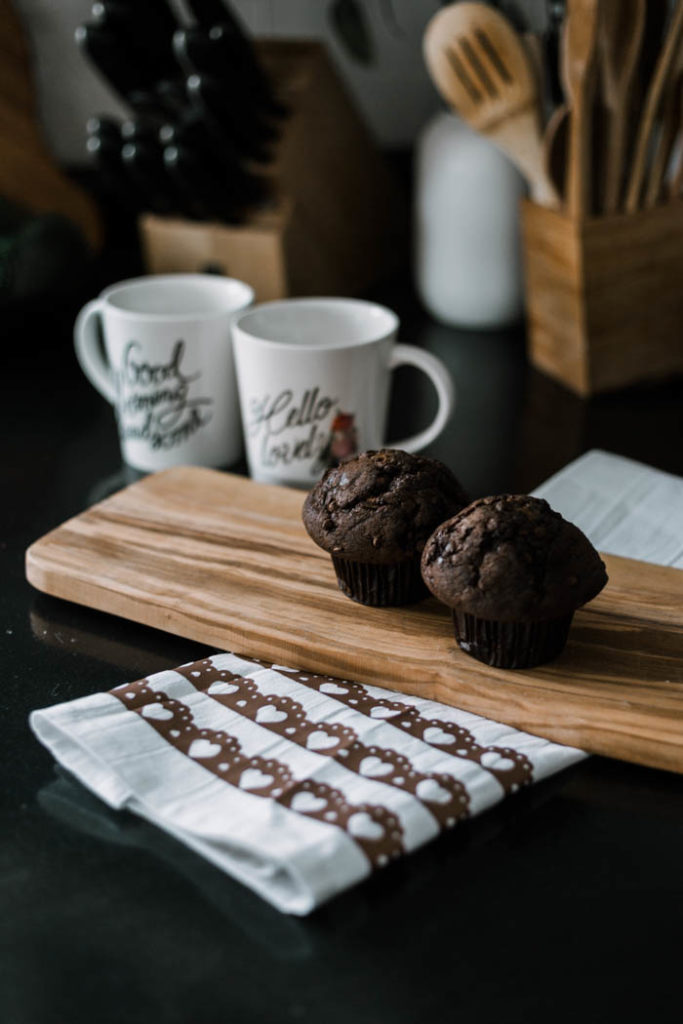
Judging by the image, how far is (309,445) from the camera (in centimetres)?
90

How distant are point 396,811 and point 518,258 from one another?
0.91 meters

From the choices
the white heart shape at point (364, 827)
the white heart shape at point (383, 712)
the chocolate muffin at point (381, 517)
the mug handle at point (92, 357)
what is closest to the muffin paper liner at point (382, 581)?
the chocolate muffin at point (381, 517)

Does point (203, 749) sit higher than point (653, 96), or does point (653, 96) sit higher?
point (653, 96)

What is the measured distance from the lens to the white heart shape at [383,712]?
0.62 meters

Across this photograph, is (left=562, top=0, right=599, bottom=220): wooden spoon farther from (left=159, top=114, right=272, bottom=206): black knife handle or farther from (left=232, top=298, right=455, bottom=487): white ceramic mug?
(left=159, top=114, right=272, bottom=206): black knife handle

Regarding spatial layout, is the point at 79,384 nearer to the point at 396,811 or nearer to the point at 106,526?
the point at 106,526

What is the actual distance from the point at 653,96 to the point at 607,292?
18 centimetres

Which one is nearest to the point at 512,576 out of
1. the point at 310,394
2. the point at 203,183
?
the point at 310,394

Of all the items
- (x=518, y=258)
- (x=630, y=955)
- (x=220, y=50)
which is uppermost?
(x=220, y=50)

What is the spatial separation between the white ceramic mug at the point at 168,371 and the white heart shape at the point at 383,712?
0.41m

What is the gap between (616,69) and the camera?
1007 mm

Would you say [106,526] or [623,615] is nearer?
[623,615]

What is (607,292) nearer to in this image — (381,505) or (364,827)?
(381,505)

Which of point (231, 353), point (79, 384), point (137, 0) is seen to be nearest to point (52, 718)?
point (231, 353)
